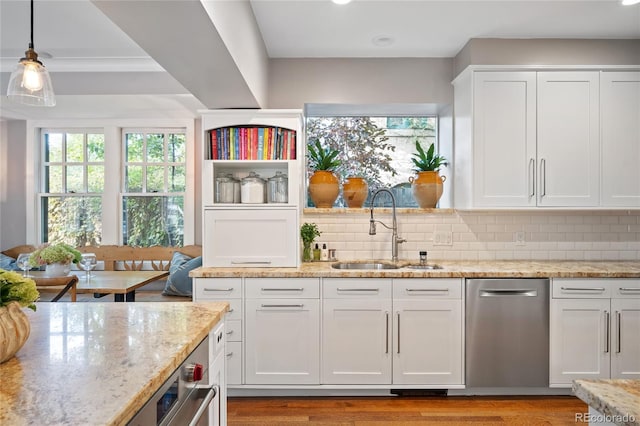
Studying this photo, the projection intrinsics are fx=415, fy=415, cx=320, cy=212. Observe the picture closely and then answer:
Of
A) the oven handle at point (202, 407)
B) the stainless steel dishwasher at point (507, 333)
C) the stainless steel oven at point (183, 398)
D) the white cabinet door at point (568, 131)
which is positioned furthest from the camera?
the white cabinet door at point (568, 131)

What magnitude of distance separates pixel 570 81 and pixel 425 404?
2609 millimetres

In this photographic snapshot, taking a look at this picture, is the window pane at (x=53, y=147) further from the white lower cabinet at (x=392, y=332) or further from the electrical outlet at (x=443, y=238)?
the electrical outlet at (x=443, y=238)

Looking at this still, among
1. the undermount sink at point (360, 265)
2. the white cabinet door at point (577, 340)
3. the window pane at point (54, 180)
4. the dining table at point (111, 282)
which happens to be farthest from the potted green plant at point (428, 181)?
the window pane at point (54, 180)

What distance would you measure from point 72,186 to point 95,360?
13.8 ft

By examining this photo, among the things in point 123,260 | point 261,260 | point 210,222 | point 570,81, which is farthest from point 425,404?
point 123,260

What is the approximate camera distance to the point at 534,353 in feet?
9.30

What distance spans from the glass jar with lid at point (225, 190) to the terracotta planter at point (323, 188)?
67cm

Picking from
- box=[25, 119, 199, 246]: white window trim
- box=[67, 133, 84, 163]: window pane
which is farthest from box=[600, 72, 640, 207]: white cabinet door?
box=[67, 133, 84, 163]: window pane

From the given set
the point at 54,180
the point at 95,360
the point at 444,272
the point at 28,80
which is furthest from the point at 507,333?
the point at 54,180

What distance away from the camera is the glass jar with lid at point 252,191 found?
3084mm

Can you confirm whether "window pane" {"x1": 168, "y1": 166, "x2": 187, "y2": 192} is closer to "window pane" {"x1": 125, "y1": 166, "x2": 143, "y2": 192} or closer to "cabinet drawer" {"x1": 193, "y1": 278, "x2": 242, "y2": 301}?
"window pane" {"x1": 125, "y1": 166, "x2": 143, "y2": 192}

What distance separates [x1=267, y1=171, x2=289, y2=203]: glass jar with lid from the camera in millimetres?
3100

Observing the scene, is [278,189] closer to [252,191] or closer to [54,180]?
[252,191]

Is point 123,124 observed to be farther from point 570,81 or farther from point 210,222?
point 570,81
